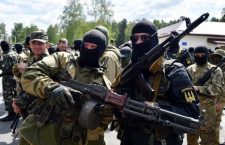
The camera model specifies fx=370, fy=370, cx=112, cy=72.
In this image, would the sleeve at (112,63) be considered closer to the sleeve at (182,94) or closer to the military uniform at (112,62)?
the military uniform at (112,62)

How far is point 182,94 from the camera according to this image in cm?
275

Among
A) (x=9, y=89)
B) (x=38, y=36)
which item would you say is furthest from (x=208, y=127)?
(x=9, y=89)

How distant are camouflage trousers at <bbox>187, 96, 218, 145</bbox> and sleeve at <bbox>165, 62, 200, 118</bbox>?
10.3 feet

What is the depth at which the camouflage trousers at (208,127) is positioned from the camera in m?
5.84

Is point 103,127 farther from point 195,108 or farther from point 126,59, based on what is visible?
point 126,59

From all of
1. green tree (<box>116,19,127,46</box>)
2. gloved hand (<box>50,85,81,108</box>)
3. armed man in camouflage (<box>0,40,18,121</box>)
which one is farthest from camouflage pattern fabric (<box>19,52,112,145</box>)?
green tree (<box>116,19,127,46</box>)

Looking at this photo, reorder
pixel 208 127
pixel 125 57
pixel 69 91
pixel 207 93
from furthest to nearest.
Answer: pixel 125 57 → pixel 208 127 → pixel 207 93 → pixel 69 91

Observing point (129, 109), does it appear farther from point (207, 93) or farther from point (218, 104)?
point (218, 104)

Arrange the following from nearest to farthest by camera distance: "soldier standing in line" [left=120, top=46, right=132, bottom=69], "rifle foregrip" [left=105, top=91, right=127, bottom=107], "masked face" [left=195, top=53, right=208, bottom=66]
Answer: "rifle foregrip" [left=105, top=91, right=127, bottom=107]
"masked face" [left=195, top=53, right=208, bottom=66]
"soldier standing in line" [left=120, top=46, right=132, bottom=69]

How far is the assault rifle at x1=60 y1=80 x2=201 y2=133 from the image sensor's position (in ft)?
8.38

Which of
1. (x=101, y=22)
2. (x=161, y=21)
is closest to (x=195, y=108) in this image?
(x=101, y=22)

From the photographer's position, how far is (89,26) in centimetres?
5794

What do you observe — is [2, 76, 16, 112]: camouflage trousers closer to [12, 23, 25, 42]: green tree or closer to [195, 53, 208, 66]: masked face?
[195, 53, 208, 66]: masked face

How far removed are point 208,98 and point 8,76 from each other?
16.2ft
